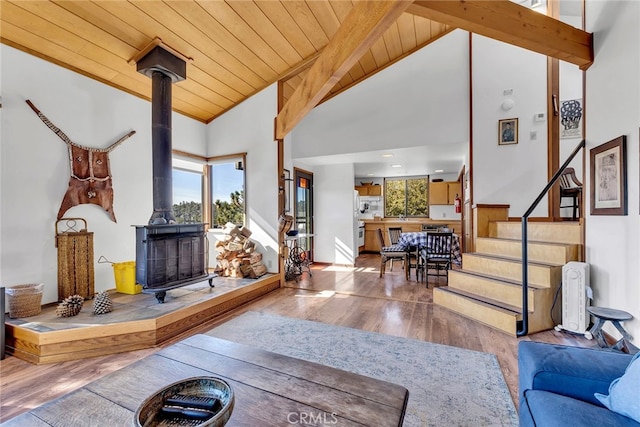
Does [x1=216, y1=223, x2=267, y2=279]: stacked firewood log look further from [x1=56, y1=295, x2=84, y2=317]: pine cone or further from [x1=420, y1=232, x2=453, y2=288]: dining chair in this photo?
[x1=420, y1=232, x2=453, y2=288]: dining chair

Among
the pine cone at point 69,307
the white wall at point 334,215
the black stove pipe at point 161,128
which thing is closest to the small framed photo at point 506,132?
the white wall at point 334,215

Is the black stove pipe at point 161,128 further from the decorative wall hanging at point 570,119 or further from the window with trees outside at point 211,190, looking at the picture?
the decorative wall hanging at point 570,119

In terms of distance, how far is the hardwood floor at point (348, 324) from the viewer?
2.00 metres

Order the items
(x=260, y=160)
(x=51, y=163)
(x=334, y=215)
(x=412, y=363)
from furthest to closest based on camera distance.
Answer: (x=334, y=215) < (x=260, y=160) < (x=51, y=163) < (x=412, y=363)

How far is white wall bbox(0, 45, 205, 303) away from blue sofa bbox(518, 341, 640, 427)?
4248 millimetres

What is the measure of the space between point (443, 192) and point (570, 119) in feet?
10.8

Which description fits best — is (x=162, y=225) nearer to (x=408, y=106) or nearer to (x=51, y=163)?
(x=51, y=163)

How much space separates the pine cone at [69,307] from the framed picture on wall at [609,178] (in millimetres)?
4846

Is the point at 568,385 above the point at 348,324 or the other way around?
above

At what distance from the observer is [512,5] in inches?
96.3

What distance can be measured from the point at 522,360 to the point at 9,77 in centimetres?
477

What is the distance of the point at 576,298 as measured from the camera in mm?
2664

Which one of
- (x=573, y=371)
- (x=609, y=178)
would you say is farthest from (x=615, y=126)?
(x=573, y=371)

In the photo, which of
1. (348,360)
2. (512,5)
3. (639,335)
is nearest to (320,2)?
(512,5)
